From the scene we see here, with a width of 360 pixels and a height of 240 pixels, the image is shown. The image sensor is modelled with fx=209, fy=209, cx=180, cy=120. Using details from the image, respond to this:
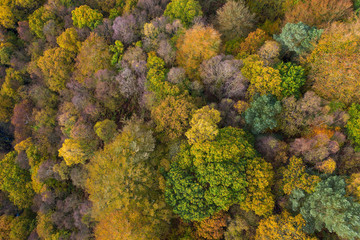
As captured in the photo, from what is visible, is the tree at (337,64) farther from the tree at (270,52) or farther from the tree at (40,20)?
the tree at (40,20)

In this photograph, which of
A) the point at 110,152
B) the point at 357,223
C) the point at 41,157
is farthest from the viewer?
the point at 41,157

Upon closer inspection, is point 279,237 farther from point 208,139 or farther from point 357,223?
point 208,139

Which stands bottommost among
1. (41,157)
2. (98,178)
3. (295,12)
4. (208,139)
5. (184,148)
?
(41,157)

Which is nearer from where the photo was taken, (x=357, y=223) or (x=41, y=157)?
(x=357, y=223)

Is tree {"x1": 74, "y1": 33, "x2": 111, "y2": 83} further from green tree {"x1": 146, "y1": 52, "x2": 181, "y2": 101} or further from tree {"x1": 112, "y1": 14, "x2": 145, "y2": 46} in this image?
green tree {"x1": 146, "y1": 52, "x2": 181, "y2": 101}

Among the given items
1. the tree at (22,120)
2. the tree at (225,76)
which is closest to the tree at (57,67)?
the tree at (22,120)

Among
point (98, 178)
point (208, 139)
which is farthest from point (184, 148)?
point (98, 178)

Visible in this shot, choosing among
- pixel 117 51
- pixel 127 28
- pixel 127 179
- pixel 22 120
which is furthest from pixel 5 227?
pixel 127 28
